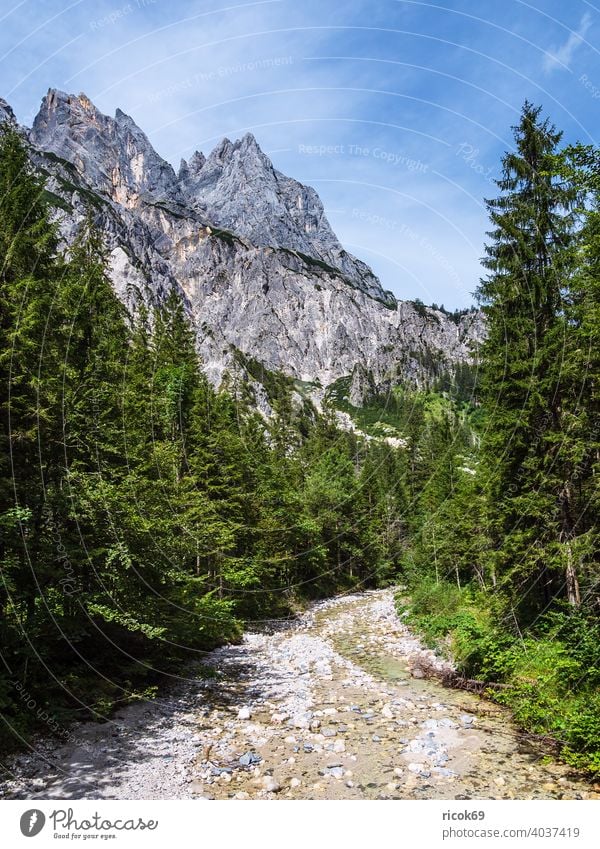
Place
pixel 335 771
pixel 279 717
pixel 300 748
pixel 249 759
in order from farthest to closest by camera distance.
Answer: pixel 279 717 → pixel 300 748 → pixel 249 759 → pixel 335 771

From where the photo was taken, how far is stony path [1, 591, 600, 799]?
814 cm

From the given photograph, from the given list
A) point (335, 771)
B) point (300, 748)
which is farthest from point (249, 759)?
point (335, 771)

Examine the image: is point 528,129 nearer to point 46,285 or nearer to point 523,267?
point 523,267


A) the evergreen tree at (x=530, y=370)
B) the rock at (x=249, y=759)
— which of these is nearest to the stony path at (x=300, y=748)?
the rock at (x=249, y=759)

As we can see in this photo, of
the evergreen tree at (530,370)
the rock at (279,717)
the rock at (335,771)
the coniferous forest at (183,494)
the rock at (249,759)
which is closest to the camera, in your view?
the rock at (335,771)

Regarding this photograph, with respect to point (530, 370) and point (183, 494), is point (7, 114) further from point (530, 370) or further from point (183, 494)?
point (530, 370)

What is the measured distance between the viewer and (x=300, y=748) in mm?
9961

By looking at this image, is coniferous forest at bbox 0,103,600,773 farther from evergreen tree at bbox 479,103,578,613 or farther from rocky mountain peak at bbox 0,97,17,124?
rocky mountain peak at bbox 0,97,17,124

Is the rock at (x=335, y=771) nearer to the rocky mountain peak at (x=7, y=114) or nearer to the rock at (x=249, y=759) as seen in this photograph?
the rock at (x=249, y=759)

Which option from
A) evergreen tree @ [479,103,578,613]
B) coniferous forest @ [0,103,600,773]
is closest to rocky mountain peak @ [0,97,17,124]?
coniferous forest @ [0,103,600,773]

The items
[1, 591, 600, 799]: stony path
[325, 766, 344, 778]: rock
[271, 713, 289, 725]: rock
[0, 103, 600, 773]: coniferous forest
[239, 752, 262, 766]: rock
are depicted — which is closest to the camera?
[1, 591, 600, 799]: stony path

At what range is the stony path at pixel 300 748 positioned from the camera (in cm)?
814

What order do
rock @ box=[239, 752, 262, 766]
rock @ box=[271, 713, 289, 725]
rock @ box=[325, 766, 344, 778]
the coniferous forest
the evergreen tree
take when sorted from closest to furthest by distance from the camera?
1. rock @ box=[325, 766, 344, 778]
2. rock @ box=[239, 752, 262, 766]
3. the coniferous forest
4. rock @ box=[271, 713, 289, 725]
5. the evergreen tree

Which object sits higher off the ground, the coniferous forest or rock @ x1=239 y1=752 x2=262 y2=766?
the coniferous forest
